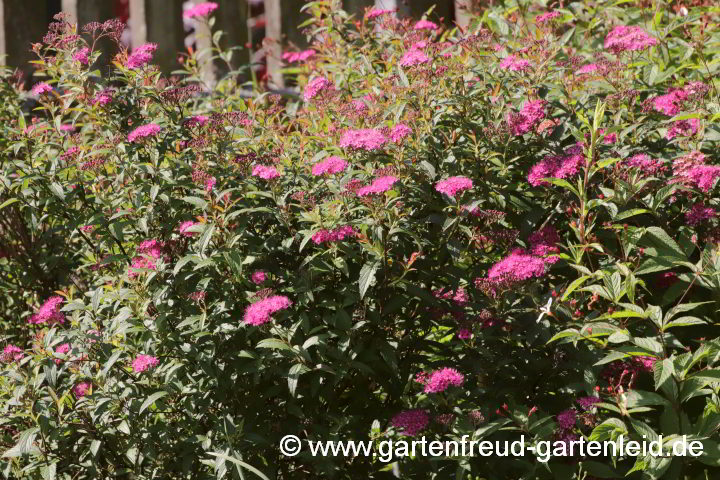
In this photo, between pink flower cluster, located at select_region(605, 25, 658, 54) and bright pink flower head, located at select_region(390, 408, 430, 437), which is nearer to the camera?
bright pink flower head, located at select_region(390, 408, 430, 437)

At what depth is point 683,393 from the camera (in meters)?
2.55

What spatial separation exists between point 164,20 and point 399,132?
3049mm

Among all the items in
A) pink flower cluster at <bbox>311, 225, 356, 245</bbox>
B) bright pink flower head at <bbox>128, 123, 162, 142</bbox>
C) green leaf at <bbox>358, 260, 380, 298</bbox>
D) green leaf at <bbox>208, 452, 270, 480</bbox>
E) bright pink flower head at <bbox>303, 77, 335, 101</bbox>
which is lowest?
green leaf at <bbox>208, 452, 270, 480</bbox>

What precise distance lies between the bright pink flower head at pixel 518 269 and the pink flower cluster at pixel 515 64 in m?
0.72

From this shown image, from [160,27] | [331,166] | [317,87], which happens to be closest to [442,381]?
[331,166]

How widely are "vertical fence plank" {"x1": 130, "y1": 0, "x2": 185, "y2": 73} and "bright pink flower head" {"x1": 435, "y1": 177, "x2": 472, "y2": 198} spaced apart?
3.09m

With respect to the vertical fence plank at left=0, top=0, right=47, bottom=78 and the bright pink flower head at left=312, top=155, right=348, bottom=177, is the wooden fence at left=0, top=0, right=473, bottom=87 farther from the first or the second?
→ the bright pink flower head at left=312, top=155, right=348, bottom=177

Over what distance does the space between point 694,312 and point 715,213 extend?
0.32 m

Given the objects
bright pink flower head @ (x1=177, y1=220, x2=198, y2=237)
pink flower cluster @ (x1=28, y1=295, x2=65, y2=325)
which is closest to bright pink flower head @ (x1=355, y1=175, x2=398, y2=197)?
bright pink flower head @ (x1=177, y1=220, x2=198, y2=237)

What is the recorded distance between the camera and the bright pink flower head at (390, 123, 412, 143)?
2.76 meters

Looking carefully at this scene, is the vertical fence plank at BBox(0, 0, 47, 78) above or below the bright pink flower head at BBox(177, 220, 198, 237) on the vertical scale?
above

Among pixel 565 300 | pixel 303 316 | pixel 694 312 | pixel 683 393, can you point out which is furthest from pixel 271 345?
pixel 694 312

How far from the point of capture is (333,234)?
2.58 metres

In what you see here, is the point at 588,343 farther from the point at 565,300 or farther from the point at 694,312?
the point at 694,312
